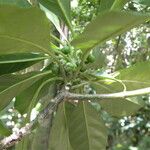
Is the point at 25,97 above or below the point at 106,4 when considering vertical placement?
below

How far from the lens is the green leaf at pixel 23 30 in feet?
2.55

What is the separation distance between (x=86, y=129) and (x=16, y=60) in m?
0.31

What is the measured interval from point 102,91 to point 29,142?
0.24 metres

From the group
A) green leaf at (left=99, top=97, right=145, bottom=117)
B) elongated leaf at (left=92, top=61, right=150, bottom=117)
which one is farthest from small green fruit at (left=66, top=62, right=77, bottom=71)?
green leaf at (left=99, top=97, right=145, bottom=117)

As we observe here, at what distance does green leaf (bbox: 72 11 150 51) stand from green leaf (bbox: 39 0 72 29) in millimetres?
120

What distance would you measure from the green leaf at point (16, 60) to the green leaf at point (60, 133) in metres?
0.17

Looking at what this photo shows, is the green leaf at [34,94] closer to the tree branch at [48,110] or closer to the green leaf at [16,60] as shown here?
the green leaf at [16,60]

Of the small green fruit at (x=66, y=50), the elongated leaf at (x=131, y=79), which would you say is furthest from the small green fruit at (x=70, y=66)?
the elongated leaf at (x=131, y=79)

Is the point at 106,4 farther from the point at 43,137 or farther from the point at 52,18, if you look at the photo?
the point at 43,137

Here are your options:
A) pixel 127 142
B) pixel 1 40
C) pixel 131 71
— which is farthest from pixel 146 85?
pixel 127 142

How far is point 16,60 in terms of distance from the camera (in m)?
1.09

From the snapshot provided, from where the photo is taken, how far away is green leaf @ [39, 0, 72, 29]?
103cm

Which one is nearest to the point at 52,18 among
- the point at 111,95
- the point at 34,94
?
the point at 34,94

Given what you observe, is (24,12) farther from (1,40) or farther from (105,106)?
(105,106)
